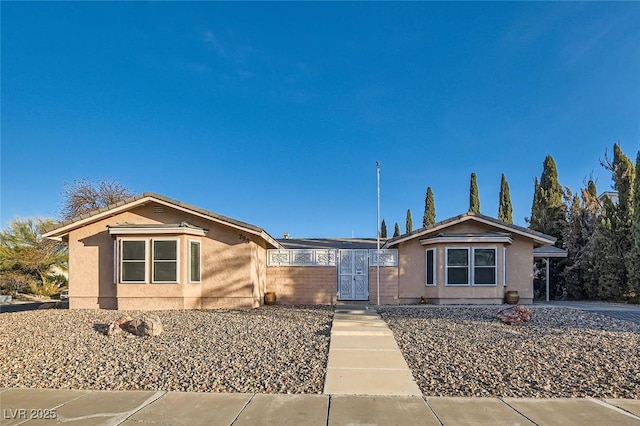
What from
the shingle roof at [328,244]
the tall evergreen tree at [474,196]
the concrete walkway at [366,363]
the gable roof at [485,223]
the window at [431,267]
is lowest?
the concrete walkway at [366,363]

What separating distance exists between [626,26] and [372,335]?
11.2 m

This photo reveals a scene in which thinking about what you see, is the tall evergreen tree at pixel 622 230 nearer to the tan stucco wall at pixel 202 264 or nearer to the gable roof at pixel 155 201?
the gable roof at pixel 155 201

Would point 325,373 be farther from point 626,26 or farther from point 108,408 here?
point 626,26

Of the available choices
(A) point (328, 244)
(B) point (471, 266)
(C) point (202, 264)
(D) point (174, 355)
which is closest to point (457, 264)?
(B) point (471, 266)

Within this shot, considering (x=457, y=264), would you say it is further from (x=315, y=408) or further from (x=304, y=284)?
(x=315, y=408)

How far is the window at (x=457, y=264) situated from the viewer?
14719 mm

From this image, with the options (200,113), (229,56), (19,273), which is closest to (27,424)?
(229,56)

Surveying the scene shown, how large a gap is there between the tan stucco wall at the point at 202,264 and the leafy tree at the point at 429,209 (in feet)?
76.9

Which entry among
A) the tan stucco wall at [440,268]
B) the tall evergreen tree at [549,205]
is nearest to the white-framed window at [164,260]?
the tan stucco wall at [440,268]

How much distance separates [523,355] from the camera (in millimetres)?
6883

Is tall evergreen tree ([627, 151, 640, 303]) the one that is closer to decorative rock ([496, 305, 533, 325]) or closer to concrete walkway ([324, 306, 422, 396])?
decorative rock ([496, 305, 533, 325])

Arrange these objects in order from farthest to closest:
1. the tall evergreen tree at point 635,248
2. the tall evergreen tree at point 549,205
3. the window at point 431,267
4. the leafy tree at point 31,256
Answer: the leafy tree at point 31,256 < the tall evergreen tree at point 549,205 < the tall evergreen tree at point 635,248 < the window at point 431,267

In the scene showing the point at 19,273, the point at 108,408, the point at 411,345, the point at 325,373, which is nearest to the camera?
the point at 108,408

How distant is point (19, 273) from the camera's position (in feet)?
71.9
